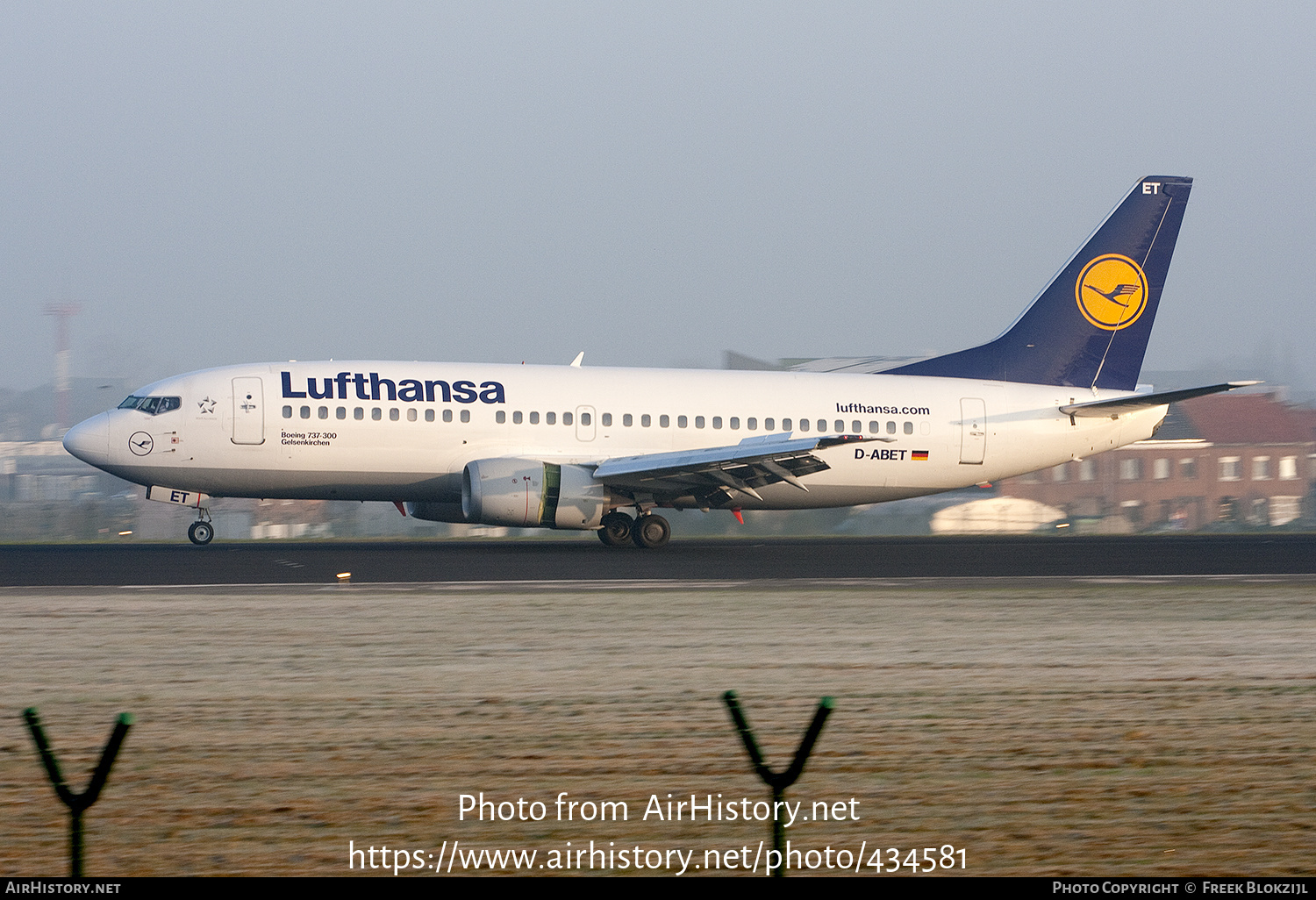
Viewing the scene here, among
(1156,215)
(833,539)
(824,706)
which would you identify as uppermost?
(1156,215)

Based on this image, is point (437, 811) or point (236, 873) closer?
point (236, 873)

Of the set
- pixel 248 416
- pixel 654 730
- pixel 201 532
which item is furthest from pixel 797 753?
pixel 201 532

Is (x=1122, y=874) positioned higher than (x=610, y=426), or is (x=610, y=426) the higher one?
(x=610, y=426)

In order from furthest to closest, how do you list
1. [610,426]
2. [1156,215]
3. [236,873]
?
[1156,215], [610,426], [236,873]

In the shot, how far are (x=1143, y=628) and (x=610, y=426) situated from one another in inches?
578

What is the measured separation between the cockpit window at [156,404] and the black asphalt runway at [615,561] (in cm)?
283

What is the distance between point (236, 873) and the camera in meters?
5.73

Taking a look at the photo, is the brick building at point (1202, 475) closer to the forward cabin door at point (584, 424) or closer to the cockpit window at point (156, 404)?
the forward cabin door at point (584, 424)

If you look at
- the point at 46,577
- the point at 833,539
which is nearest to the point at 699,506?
the point at 833,539

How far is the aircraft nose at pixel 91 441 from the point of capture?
25.4 m

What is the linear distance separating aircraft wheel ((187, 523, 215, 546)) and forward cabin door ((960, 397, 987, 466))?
16.8m

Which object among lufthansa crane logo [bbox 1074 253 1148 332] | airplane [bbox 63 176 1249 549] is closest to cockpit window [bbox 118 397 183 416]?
airplane [bbox 63 176 1249 549]

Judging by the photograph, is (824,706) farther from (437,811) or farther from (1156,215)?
(1156,215)

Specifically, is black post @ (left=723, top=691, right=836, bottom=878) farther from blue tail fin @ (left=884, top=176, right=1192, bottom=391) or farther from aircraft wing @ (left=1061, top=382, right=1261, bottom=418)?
blue tail fin @ (left=884, top=176, right=1192, bottom=391)
